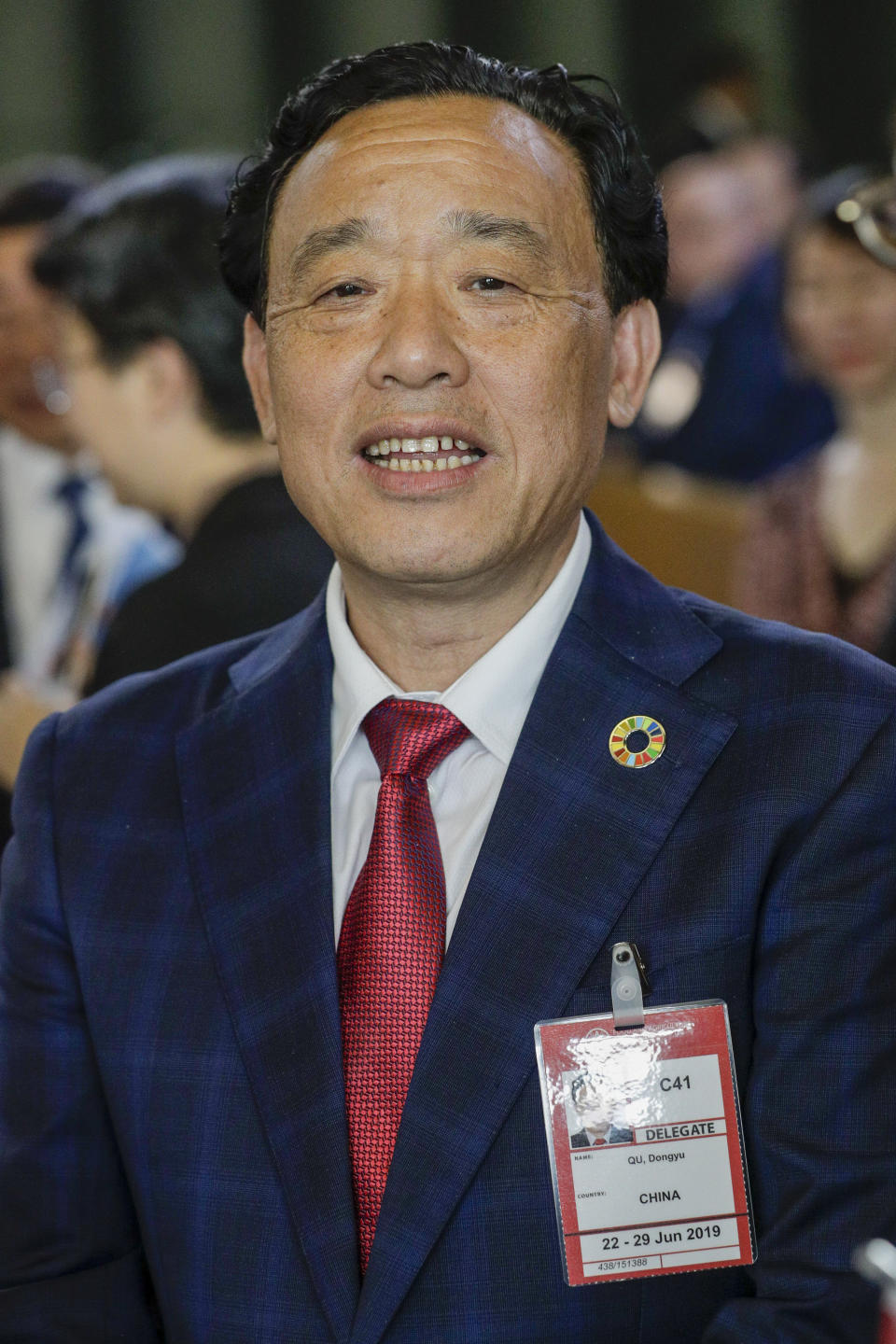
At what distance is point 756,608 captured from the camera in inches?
131

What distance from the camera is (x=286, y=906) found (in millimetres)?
1354

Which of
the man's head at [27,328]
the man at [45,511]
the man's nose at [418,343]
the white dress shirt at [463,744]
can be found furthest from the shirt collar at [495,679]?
the man's head at [27,328]

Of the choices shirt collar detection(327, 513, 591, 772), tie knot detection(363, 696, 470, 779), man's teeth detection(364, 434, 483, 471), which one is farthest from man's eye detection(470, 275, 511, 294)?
tie knot detection(363, 696, 470, 779)

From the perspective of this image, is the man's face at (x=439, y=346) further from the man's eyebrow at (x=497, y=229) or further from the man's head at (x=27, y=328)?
the man's head at (x=27, y=328)

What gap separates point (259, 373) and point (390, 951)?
1.95 feet

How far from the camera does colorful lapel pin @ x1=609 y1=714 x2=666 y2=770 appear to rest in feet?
4.37

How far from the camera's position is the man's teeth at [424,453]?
4.30 feet

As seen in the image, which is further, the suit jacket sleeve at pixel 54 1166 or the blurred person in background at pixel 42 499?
the blurred person in background at pixel 42 499

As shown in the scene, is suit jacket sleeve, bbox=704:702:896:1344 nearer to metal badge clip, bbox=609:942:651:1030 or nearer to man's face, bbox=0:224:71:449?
metal badge clip, bbox=609:942:651:1030

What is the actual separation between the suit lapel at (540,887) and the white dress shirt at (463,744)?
1.4 inches

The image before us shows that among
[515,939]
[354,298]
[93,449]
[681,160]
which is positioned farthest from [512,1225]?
[681,160]

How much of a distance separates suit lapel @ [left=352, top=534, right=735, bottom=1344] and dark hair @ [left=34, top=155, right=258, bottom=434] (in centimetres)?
112

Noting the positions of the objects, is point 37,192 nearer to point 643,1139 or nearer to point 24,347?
point 24,347

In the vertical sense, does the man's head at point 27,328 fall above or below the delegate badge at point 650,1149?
above
